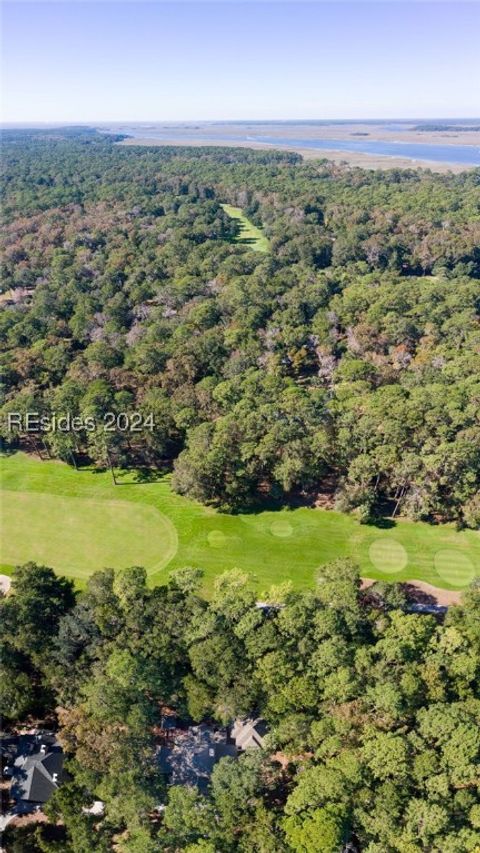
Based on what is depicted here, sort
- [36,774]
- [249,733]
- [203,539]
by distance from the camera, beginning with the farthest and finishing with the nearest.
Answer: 1. [203,539]
2. [249,733]
3. [36,774]

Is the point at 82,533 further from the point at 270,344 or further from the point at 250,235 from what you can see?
the point at 250,235

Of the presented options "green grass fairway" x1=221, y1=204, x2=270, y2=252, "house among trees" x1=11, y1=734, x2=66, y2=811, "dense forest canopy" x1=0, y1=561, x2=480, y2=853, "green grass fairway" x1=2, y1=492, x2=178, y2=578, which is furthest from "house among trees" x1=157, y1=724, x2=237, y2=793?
"green grass fairway" x1=221, y1=204, x2=270, y2=252

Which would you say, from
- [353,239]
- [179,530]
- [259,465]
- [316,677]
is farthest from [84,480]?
[353,239]

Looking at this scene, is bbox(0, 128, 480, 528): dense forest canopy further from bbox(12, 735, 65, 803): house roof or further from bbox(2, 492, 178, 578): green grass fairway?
bbox(12, 735, 65, 803): house roof

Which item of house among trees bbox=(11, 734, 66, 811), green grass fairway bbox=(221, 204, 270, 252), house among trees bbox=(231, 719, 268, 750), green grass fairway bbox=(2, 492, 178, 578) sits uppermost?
green grass fairway bbox=(221, 204, 270, 252)

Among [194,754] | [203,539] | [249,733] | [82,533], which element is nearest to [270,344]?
[203,539]

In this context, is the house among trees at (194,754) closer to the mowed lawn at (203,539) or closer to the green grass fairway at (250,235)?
the mowed lawn at (203,539)
